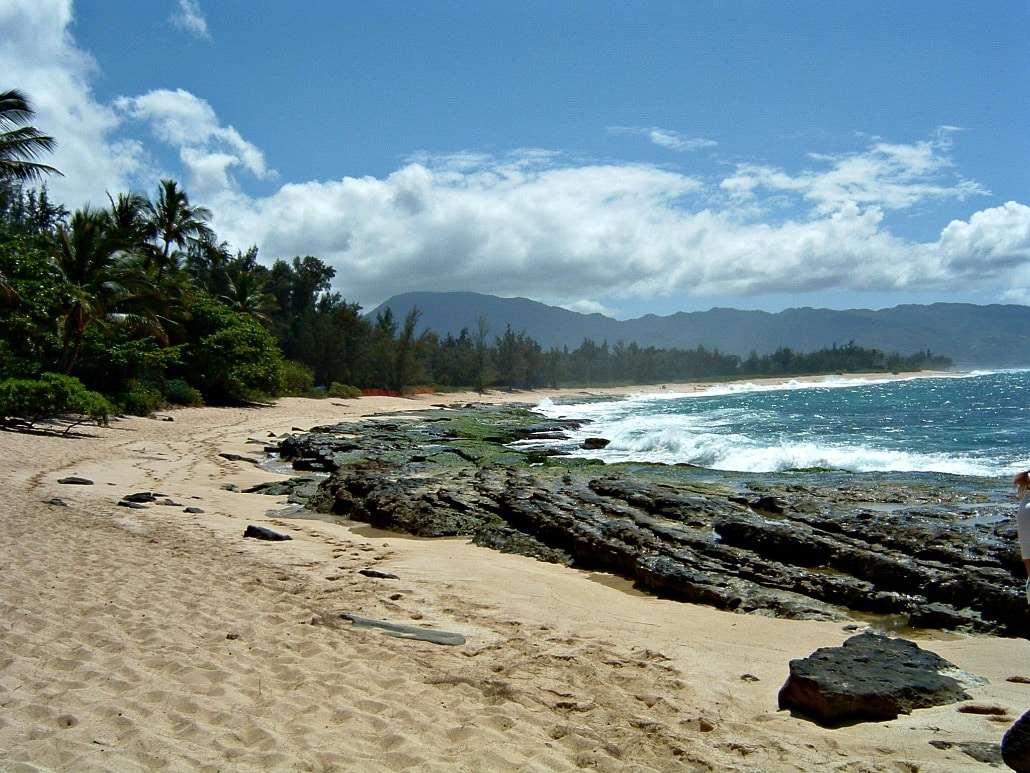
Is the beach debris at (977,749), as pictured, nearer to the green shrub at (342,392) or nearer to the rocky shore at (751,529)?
the rocky shore at (751,529)

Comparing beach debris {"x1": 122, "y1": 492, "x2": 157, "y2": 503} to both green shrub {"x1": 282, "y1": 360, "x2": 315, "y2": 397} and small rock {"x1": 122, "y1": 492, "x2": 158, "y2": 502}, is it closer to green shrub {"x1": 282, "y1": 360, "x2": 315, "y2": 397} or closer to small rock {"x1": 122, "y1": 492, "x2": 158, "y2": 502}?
small rock {"x1": 122, "y1": 492, "x2": 158, "y2": 502}

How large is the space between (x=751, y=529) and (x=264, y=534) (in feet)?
20.7

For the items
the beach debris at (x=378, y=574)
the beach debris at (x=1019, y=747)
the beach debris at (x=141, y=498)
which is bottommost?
the beach debris at (x=378, y=574)

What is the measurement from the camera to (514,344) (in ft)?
303

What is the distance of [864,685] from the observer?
457 cm

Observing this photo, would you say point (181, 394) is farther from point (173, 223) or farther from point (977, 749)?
point (977, 749)

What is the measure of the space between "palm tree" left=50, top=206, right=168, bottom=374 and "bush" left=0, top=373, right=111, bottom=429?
3885mm

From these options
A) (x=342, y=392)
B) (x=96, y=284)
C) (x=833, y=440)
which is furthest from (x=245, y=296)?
(x=833, y=440)

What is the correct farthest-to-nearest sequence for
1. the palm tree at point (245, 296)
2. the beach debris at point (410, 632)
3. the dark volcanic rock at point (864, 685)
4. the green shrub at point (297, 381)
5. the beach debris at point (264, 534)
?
the green shrub at point (297, 381) → the palm tree at point (245, 296) → the beach debris at point (264, 534) → the beach debris at point (410, 632) → the dark volcanic rock at point (864, 685)

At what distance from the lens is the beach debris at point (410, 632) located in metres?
5.78

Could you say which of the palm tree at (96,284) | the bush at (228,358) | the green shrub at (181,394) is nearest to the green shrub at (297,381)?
the bush at (228,358)

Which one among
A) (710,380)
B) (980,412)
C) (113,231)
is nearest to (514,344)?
(710,380)

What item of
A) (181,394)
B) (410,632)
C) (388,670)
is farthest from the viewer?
(181,394)

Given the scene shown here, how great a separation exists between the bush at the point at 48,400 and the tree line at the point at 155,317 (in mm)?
81
